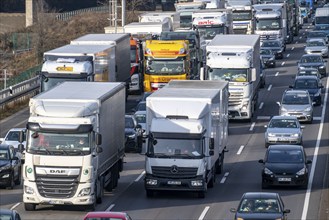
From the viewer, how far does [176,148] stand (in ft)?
131

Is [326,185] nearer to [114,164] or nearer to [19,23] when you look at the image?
[114,164]

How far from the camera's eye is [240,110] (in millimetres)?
59938

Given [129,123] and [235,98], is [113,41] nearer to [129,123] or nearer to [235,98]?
[235,98]

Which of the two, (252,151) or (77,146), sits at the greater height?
(77,146)

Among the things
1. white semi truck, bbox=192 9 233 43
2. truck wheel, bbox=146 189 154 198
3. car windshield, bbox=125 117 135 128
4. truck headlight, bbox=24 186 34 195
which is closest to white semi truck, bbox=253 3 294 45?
white semi truck, bbox=192 9 233 43

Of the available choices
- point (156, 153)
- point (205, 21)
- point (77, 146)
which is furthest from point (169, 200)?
point (205, 21)

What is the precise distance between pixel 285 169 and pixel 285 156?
2.41 ft

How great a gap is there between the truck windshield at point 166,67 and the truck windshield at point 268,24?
29228 millimetres

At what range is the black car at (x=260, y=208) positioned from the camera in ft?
108

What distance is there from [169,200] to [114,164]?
7.81 ft

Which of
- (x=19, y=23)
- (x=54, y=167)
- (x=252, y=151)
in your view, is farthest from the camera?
(x=19, y=23)

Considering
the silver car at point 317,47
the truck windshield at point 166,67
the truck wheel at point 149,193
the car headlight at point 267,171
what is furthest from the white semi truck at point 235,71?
the silver car at point 317,47

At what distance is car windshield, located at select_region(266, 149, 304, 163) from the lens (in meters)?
42.7

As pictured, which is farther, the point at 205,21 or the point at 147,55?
the point at 205,21
